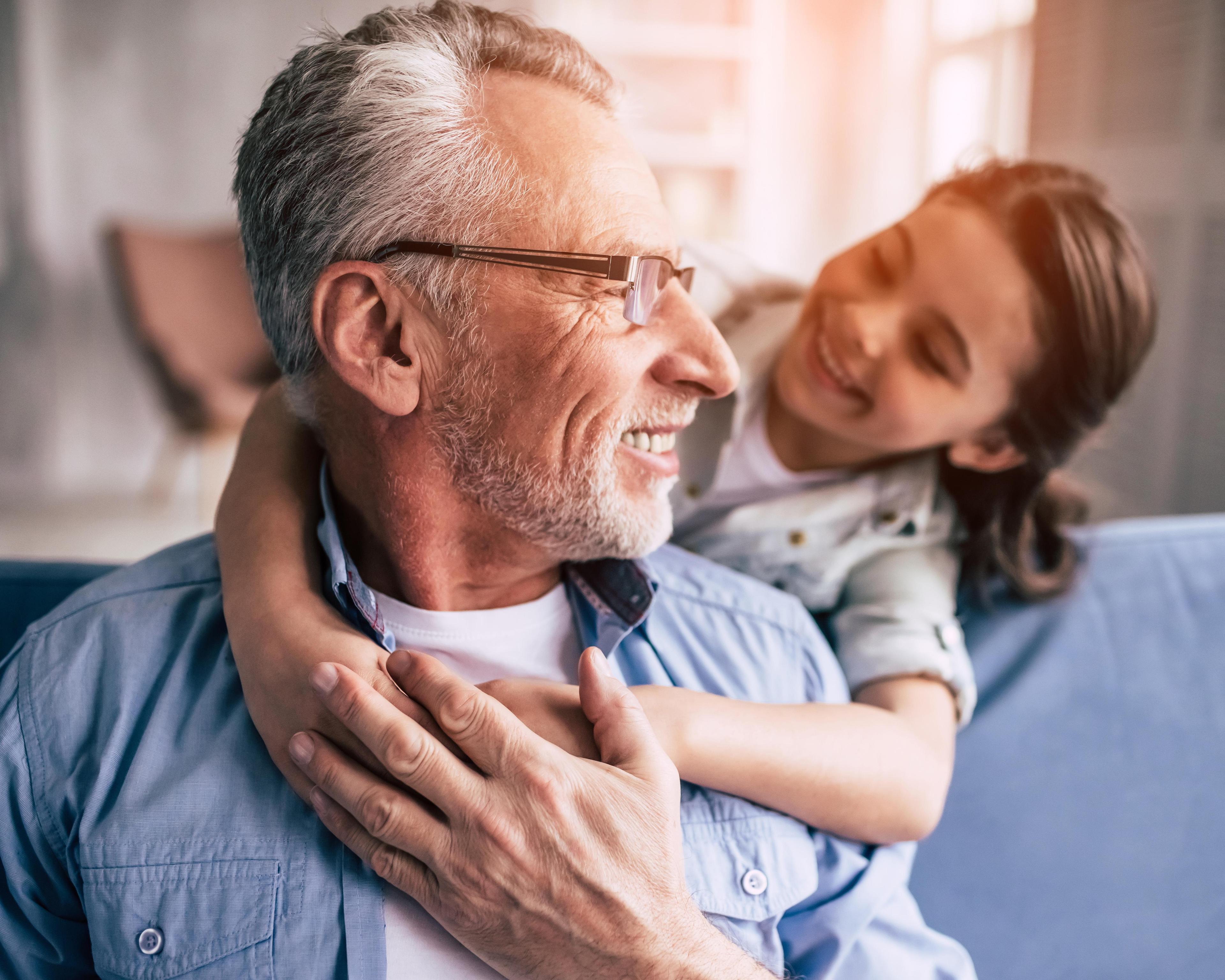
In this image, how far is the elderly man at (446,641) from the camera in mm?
847

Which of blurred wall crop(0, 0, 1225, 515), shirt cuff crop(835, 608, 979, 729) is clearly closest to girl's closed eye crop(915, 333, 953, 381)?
shirt cuff crop(835, 608, 979, 729)

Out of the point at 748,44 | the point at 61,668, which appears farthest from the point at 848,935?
the point at 748,44

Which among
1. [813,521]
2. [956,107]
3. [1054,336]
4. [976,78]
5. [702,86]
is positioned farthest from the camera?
[702,86]

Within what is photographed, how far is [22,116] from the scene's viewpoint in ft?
14.6

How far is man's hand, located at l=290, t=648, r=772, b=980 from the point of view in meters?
0.82

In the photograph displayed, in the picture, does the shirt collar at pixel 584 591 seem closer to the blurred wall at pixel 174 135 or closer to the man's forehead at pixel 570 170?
the man's forehead at pixel 570 170

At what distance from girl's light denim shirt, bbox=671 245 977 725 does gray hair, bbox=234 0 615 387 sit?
0.53m

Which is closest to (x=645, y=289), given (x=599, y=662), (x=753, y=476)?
(x=599, y=662)

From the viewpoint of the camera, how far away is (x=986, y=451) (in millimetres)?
1553

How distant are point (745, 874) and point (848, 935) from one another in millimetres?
155

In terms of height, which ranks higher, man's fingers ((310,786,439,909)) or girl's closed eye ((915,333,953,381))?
girl's closed eye ((915,333,953,381))

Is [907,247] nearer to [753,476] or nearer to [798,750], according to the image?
[753,476]

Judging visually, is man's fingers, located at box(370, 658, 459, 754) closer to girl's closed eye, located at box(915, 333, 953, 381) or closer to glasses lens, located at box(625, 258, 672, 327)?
glasses lens, located at box(625, 258, 672, 327)

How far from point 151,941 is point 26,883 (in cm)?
16
